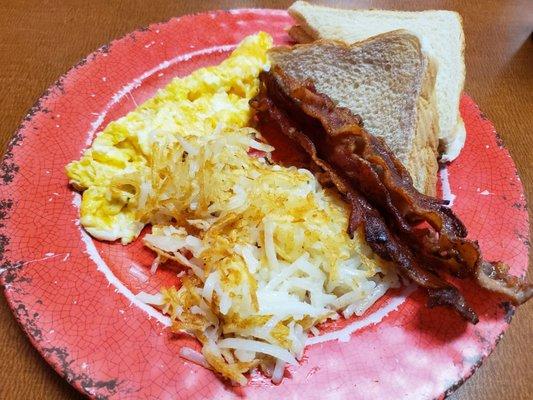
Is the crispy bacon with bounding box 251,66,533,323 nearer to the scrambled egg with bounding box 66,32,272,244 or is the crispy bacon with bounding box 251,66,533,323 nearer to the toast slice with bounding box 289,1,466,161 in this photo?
the scrambled egg with bounding box 66,32,272,244

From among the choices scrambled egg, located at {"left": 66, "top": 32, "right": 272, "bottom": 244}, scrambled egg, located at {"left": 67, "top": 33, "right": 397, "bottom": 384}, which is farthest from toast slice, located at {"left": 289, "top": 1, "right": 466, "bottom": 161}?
scrambled egg, located at {"left": 67, "top": 33, "right": 397, "bottom": 384}

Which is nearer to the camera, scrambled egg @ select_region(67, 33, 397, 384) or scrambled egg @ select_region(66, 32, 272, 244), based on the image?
scrambled egg @ select_region(67, 33, 397, 384)

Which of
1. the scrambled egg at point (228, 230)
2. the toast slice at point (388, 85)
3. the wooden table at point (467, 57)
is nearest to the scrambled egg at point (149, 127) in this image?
the scrambled egg at point (228, 230)

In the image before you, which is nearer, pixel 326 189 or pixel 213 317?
pixel 213 317

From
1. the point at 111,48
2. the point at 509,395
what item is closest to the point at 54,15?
the point at 111,48

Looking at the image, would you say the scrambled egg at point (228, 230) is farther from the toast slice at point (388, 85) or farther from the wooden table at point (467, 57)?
the wooden table at point (467, 57)

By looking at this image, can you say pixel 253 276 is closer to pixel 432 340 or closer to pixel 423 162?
pixel 432 340
